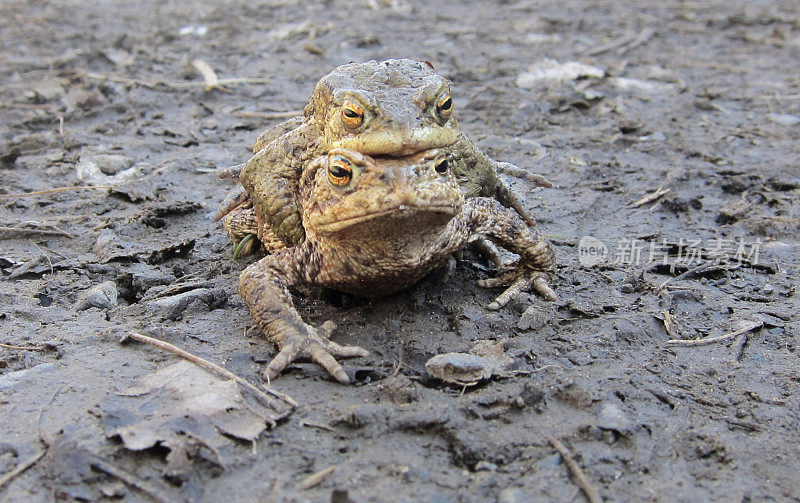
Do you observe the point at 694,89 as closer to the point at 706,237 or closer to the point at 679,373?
the point at 706,237

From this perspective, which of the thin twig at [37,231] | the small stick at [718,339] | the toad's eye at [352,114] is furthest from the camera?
the thin twig at [37,231]

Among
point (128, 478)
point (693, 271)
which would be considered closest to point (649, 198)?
point (693, 271)

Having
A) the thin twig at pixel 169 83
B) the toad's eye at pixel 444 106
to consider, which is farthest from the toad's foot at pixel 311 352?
the thin twig at pixel 169 83

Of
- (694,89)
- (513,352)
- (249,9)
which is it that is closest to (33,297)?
(513,352)

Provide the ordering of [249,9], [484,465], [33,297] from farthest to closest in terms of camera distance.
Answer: [249,9], [33,297], [484,465]

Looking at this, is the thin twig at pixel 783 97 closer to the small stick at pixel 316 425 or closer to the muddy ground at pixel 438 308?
the muddy ground at pixel 438 308

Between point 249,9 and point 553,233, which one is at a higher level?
point 249,9

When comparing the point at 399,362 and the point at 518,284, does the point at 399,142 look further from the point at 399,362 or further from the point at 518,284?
the point at 518,284
